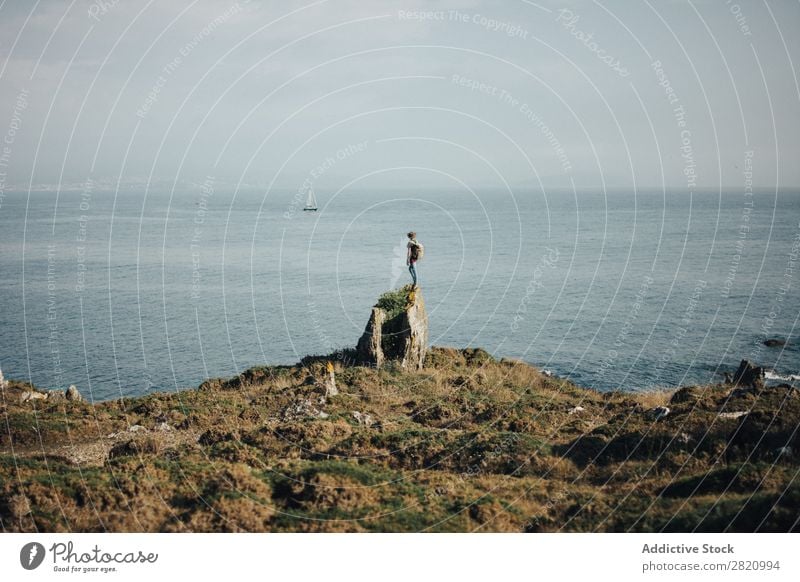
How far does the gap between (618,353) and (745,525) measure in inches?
1388

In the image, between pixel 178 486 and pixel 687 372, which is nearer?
pixel 178 486

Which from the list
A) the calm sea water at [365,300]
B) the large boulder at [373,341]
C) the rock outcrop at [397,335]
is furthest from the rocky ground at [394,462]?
the calm sea water at [365,300]

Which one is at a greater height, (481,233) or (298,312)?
(481,233)

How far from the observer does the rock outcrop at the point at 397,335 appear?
3025cm

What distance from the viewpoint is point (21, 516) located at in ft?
46.2

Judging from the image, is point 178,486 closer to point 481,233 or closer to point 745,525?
point 745,525

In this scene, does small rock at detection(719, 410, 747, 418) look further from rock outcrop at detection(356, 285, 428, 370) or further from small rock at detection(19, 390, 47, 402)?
small rock at detection(19, 390, 47, 402)

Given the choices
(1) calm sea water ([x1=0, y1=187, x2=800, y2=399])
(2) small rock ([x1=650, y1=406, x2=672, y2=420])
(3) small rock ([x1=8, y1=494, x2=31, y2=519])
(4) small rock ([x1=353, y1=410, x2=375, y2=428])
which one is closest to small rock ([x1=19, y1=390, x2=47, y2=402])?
(1) calm sea water ([x1=0, y1=187, x2=800, y2=399])

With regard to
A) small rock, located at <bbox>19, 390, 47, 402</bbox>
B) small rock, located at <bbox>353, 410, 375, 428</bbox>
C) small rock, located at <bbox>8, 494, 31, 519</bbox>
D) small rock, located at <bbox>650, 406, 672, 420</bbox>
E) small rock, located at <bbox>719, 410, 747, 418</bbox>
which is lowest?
small rock, located at <bbox>19, 390, 47, 402</bbox>

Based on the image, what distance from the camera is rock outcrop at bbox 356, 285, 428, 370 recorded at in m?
30.2

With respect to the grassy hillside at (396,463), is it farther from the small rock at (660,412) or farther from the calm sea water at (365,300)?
the calm sea water at (365,300)

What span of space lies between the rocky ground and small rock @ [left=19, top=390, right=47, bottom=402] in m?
0.11

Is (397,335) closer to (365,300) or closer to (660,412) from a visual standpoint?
(660,412)
